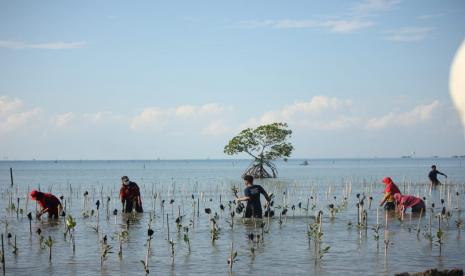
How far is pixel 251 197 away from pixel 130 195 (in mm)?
6013

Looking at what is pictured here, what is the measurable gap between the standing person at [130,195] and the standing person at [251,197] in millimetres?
5176

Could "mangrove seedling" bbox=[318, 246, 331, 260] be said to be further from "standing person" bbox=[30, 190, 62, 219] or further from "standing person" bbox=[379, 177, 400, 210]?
"standing person" bbox=[30, 190, 62, 219]

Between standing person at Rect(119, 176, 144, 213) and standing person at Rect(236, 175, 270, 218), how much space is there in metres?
5.18

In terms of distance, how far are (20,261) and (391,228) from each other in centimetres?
1087

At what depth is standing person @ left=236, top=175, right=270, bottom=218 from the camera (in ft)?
63.5

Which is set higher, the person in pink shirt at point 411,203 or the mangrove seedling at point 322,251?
the person in pink shirt at point 411,203

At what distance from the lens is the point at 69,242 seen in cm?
1688

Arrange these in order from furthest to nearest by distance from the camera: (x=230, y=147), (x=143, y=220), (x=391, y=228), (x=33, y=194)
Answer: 1. (x=230, y=147)
2. (x=143, y=220)
3. (x=33, y=194)
4. (x=391, y=228)

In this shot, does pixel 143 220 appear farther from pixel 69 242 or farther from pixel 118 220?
pixel 69 242

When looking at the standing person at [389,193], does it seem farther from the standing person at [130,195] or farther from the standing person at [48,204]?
the standing person at [48,204]

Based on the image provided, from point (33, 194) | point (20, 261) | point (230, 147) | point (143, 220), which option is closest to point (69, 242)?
point (20, 261)

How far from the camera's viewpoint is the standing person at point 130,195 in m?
23.1

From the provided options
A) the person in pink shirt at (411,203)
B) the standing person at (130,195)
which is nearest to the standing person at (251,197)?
the standing person at (130,195)

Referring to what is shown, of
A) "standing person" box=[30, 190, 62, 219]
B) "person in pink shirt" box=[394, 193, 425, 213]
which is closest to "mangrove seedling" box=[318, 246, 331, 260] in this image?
"person in pink shirt" box=[394, 193, 425, 213]
